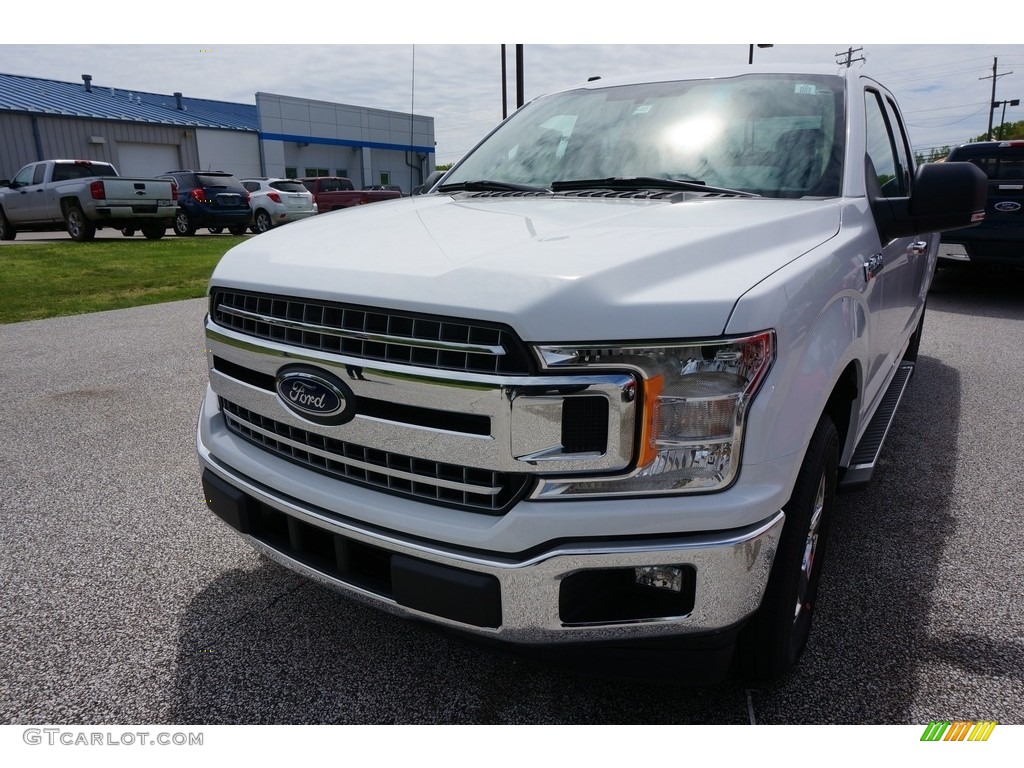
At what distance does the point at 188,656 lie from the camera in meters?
2.41

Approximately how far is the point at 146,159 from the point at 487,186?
38324 millimetres

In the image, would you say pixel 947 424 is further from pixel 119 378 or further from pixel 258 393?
pixel 119 378

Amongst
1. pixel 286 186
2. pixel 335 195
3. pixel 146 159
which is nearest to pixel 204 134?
pixel 146 159

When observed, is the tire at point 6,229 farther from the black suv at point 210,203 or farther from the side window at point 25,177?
the black suv at point 210,203

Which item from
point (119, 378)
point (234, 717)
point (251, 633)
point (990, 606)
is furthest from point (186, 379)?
point (990, 606)

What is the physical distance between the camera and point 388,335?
1.79 meters

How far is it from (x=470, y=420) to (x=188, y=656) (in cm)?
139

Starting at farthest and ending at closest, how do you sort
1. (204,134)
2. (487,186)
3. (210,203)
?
(204,134)
(210,203)
(487,186)

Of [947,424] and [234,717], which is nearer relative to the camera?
[234,717]

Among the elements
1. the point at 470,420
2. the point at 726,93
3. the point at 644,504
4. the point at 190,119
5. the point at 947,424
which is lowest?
the point at 947,424

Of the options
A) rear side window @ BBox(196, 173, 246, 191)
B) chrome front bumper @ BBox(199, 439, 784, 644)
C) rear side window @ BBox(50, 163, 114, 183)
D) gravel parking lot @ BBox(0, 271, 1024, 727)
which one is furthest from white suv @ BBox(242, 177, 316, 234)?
chrome front bumper @ BBox(199, 439, 784, 644)

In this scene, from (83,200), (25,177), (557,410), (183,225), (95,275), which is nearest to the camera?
(557,410)

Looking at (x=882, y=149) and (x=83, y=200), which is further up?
(x=882, y=149)

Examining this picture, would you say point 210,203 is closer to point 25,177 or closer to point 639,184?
point 25,177
